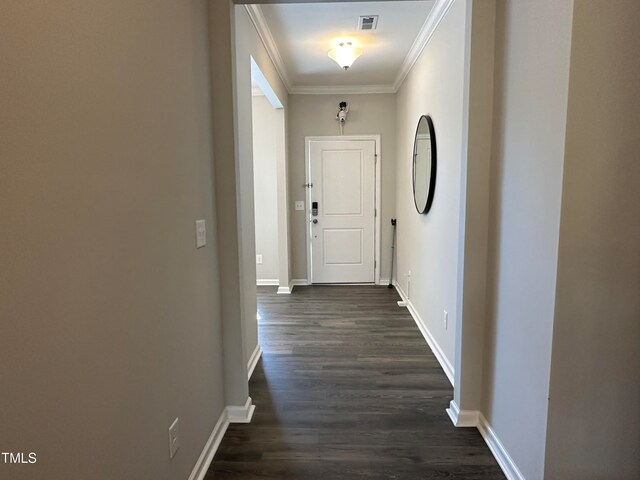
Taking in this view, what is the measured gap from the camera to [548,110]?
1.33 m

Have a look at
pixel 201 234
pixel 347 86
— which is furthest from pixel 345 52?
pixel 201 234

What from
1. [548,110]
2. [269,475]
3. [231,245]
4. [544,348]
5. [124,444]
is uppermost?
[548,110]

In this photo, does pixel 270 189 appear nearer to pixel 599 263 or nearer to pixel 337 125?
pixel 337 125

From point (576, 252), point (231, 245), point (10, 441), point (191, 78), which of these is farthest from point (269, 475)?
point (191, 78)

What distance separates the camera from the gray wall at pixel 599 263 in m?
1.20

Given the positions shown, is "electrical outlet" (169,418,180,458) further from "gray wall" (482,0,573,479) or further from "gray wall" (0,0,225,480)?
"gray wall" (482,0,573,479)

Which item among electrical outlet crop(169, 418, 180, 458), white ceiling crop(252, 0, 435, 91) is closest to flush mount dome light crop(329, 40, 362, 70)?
white ceiling crop(252, 0, 435, 91)

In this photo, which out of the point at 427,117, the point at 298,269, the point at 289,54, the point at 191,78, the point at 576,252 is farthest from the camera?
the point at 298,269

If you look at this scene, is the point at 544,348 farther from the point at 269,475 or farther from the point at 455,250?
the point at 269,475

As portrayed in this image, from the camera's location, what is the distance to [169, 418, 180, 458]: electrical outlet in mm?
1378

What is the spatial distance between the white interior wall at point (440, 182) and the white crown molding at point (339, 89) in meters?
0.75

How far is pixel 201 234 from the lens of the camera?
1.70 meters

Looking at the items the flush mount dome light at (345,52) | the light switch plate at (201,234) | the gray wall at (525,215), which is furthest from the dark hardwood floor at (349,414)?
the flush mount dome light at (345,52)

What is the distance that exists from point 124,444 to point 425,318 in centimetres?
267
